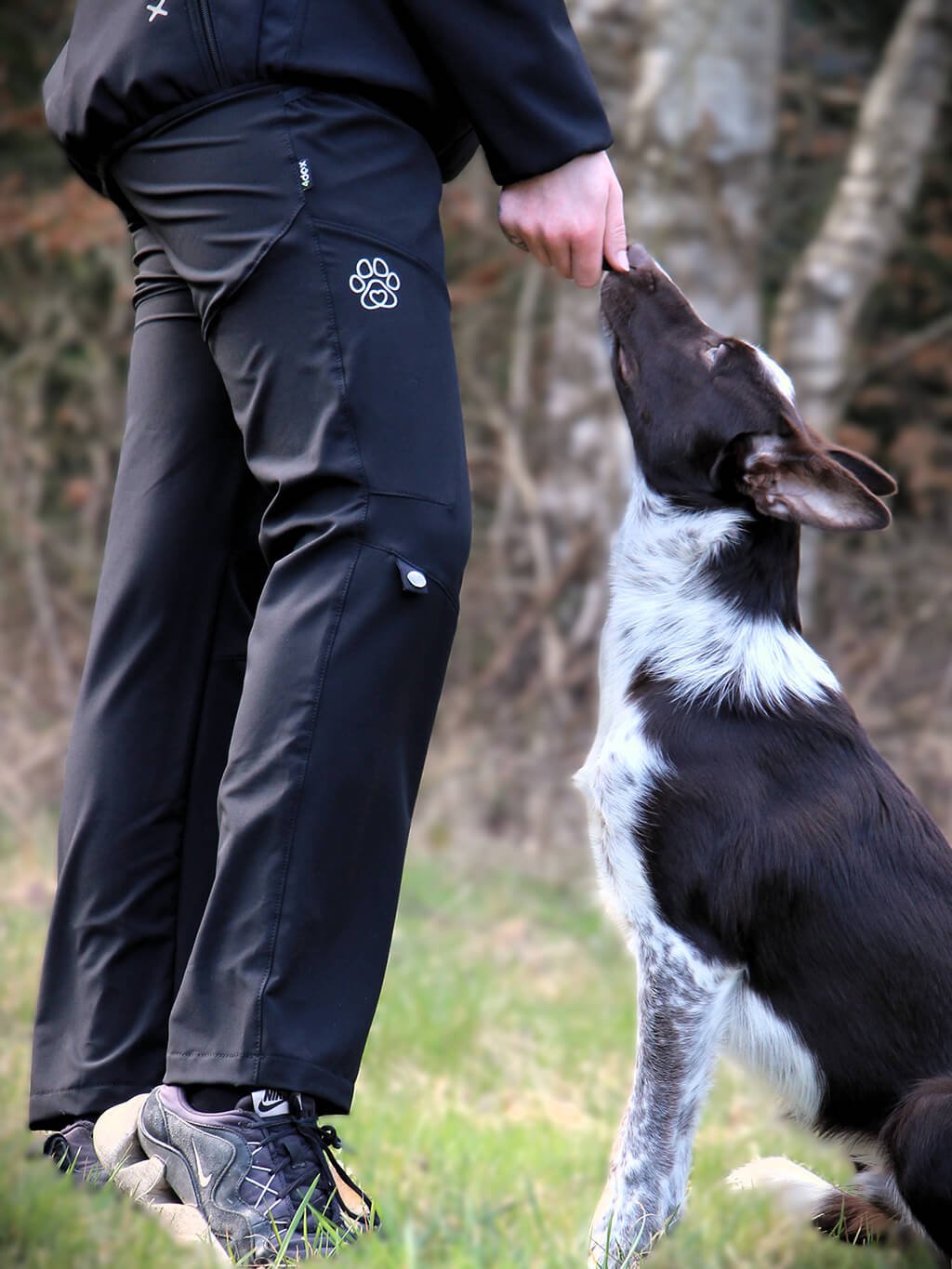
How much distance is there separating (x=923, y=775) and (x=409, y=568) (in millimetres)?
4941

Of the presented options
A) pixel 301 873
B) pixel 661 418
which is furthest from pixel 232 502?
pixel 661 418

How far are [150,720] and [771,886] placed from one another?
1120 millimetres

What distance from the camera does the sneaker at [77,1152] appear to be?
2.45 meters

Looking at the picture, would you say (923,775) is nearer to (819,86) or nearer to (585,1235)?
(819,86)

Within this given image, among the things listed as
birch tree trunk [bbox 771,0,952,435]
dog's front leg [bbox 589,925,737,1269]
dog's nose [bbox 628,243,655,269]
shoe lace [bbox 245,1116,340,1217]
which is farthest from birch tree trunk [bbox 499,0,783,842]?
shoe lace [bbox 245,1116,340,1217]

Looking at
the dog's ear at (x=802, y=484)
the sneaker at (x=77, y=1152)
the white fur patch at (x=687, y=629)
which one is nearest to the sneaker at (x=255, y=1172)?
the sneaker at (x=77, y=1152)

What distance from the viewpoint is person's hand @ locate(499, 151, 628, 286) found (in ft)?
8.05

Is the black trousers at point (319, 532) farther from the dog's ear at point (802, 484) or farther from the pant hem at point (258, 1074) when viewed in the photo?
the dog's ear at point (802, 484)

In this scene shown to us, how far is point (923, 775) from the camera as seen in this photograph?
6.67 m

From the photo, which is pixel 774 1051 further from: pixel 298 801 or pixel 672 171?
pixel 672 171

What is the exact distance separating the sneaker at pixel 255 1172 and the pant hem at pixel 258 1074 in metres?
0.03

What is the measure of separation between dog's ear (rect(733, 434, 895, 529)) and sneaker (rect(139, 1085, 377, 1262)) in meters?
1.33

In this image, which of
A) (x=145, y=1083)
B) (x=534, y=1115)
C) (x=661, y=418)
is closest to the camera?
(x=145, y=1083)

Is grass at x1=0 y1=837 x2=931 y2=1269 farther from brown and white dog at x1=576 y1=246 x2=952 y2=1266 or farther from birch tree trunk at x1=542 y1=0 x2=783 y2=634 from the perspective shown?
birch tree trunk at x1=542 y1=0 x2=783 y2=634
